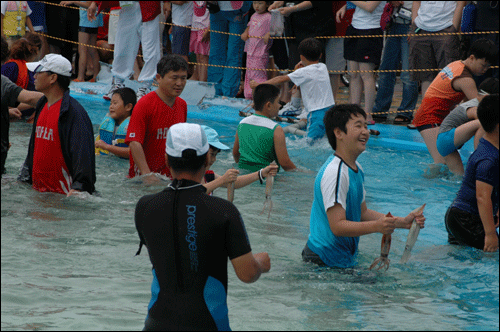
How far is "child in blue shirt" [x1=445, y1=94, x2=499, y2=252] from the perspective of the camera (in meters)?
4.94

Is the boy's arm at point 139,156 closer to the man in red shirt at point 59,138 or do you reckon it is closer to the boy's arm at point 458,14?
the man in red shirt at point 59,138

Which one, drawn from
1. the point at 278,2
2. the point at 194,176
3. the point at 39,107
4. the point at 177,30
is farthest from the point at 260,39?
the point at 194,176

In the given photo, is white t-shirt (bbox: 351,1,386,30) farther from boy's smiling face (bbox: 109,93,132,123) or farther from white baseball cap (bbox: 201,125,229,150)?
white baseball cap (bbox: 201,125,229,150)

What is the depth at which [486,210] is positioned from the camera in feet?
16.2

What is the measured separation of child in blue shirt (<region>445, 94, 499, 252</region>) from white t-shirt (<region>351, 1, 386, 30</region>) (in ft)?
15.7

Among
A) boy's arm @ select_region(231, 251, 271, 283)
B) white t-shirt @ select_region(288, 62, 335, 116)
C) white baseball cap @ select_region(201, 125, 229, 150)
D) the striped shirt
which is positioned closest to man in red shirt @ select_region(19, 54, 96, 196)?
white baseball cap @ select_region(201, 125, 229, 150)

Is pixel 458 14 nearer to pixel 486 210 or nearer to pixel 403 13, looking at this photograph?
pixel 403 13

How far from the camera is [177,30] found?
37.9 feet

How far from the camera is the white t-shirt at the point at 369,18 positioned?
9.54m

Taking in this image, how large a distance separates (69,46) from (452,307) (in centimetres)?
1071

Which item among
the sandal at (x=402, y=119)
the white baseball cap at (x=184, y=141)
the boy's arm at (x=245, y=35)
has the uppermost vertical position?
the white baseball cap at (x=184, y=141)

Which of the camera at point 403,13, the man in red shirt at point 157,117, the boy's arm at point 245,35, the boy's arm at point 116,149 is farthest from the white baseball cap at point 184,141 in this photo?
the boy's arm at point 245,35

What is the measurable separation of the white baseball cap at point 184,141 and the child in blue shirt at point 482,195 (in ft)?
9.02

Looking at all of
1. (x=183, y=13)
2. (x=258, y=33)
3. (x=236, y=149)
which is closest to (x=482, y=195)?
(x=236, y=149)
